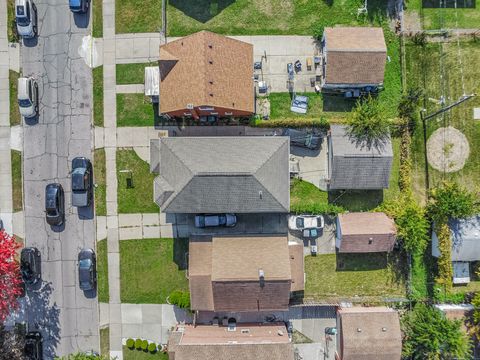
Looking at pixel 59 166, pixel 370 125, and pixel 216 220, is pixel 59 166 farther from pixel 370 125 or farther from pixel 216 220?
pixel 370 125

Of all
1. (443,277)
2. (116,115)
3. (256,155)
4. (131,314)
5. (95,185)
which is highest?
(116,115)

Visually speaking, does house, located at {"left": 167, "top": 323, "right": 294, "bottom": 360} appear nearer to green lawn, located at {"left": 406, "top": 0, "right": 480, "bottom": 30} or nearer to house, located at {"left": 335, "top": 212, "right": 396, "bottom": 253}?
house, located at {"left": 335, "top": 212, "right": 396, "bottom": 253}

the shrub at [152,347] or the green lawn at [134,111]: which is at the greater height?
the green lawn at [134,111]

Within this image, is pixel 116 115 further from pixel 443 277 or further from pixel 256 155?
pixel 443 277

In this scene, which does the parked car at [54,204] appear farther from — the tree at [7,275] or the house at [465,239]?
the house at [465,239]

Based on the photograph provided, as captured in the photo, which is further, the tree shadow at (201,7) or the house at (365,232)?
the tree shadow at (201,7)

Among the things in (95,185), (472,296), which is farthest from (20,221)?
(472,296)

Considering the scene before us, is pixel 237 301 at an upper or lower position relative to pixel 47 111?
lower

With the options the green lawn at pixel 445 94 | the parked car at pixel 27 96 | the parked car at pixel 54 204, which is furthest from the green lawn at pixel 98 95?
the green lawn at pixel 445 94
